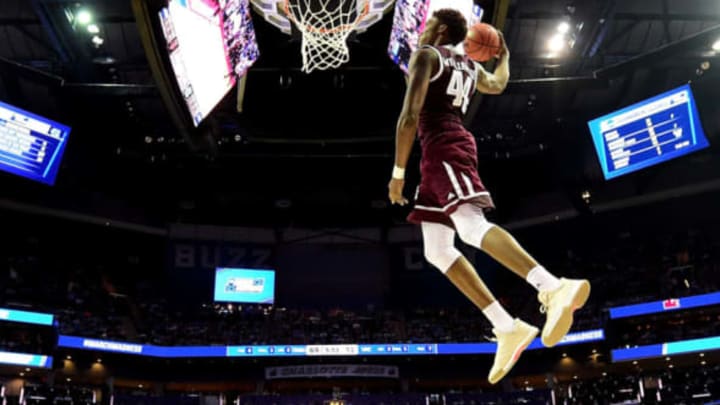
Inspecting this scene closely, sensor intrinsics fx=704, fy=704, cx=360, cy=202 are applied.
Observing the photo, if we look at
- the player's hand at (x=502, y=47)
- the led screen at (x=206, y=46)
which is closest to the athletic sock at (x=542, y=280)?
the player's hand at (x=502, y=47)

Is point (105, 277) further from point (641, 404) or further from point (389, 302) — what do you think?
point (641, 404)

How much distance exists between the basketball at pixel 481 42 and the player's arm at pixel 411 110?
333 millimetres

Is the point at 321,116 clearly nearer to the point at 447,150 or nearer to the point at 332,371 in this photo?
the point at 332,371

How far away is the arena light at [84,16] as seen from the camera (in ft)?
54.7

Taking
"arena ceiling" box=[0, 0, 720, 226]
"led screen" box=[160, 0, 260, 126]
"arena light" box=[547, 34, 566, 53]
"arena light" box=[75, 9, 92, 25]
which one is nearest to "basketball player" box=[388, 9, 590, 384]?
"arena ceiling" box=[0, 0, 720, 226]

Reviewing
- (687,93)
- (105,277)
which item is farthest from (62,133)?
(687,93)

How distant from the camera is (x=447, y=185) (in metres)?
3.56

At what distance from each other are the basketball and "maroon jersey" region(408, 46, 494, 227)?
0.06m

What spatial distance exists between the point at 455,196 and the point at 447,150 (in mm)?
258

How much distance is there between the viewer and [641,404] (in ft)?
71.3

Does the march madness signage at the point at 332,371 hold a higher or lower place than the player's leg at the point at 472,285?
higher

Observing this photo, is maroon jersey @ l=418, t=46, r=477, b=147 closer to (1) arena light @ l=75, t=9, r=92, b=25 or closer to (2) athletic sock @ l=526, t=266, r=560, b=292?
(2) athletic sock @ l=526, t=266, r=560, b=292

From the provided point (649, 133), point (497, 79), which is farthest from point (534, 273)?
point (649, 133)

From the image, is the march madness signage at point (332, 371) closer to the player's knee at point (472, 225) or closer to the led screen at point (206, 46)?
the led screen at point (206, 46)
